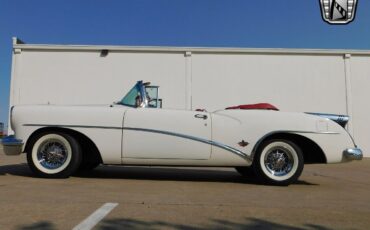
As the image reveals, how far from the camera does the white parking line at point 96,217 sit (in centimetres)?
344

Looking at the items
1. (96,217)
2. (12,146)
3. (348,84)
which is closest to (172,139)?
(12,146)

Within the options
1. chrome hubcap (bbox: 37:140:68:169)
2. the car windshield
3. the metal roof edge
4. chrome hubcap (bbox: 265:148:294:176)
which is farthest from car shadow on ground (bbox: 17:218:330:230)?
the metal roof edge

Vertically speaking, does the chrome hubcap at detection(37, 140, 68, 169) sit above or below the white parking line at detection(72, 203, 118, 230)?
above

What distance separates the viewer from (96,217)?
3744 millimetres

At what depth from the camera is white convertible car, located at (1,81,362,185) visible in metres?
6.23

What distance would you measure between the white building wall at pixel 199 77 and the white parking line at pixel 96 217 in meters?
12.9

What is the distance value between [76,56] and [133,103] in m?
11.3

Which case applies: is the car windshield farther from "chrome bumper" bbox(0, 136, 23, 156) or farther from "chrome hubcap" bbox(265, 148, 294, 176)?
"chrome hubcap" bbox(265, 148, 294, 176)

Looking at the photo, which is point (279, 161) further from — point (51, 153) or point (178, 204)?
point (51, 153)

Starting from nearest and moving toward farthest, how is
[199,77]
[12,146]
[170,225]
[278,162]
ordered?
1. [170,225]
2. [12,146]
3. [278,162]
4. [199,77]

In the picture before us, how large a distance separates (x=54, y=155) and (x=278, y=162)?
10.7ft

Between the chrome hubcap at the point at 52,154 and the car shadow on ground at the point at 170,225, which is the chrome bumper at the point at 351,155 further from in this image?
the chrome hubcap at the point at 52,154

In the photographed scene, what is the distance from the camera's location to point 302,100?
17.2m

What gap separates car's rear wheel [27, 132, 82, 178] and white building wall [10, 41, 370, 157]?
35.2ft
